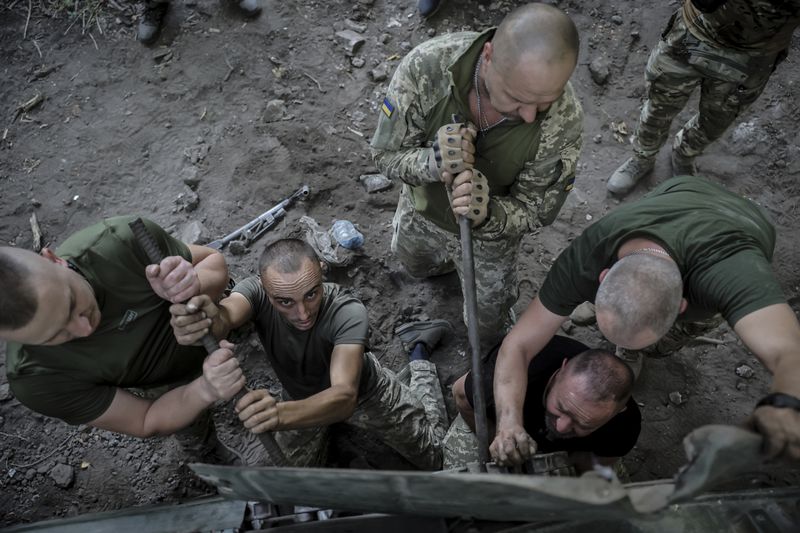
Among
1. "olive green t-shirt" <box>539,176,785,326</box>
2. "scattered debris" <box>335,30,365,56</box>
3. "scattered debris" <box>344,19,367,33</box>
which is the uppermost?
"olive green t-shirt" <box>539,176,785,326</box>

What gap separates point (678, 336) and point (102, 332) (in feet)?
9.75

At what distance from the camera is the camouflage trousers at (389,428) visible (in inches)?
110

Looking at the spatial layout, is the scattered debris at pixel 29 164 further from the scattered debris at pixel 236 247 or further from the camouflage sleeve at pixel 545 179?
the camouflage sleeve at pixel 545 179

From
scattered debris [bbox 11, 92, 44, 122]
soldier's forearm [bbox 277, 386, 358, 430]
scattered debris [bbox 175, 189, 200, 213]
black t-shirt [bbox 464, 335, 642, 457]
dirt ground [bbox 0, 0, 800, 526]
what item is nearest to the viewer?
soldier's forearm [bbox 277, 386, 358, 430]

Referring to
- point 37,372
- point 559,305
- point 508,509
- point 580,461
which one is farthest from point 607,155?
point 37,372

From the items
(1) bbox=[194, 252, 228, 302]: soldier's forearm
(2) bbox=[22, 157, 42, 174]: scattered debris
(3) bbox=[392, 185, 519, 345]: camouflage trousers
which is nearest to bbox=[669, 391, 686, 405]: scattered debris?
(3) bbox=[392, 185, 519, 345]: camouflage trousers

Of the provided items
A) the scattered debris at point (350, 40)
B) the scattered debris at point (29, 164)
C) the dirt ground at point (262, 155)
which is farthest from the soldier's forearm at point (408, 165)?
the scattered debris at point (29, 164)

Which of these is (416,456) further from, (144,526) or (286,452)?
(144,526)

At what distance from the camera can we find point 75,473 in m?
3.24

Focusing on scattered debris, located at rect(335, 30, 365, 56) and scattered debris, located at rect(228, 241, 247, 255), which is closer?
scattered debris, located at rect(228, 241, 247, 255)

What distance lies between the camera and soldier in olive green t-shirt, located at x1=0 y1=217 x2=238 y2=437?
1.76 metres

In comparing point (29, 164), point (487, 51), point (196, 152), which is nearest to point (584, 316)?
point (487, 51)

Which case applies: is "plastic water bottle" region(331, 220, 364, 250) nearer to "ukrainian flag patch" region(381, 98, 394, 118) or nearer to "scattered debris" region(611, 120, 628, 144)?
"ukrainian flag patch" region(381, 98, 394, 118)

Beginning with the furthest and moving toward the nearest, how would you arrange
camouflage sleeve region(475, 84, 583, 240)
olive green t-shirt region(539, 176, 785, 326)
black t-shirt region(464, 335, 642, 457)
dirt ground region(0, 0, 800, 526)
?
dirt ground region(0, 0, 800, 526)
camouflage sleeve region(475, 84, 583, 240)
black t-shirt region(464, 335, 642, 457)
olive green t-shirt region(539, 176, 785, 326)
